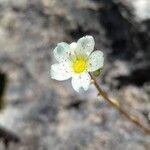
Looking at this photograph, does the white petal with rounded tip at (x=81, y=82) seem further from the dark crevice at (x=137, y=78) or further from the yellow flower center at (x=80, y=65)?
the dark crevice at (x=137, y=78)

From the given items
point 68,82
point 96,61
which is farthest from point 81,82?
point 68,82

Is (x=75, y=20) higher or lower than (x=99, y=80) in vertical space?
higher

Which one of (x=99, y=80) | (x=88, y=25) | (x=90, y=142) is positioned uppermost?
(x=88, y=25)

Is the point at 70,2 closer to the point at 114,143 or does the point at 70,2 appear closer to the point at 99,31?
the point at 99,31

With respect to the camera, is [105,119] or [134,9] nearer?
[105,119]

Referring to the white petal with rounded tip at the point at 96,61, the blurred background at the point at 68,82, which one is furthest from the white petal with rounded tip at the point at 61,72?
the blurred background at the point at 68,82

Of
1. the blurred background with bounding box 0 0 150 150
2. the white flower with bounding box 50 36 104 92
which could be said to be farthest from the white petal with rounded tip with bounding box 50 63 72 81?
the blurred background with bounding box 0 0 150 150

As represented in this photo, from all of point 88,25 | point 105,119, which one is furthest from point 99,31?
point 105,119
